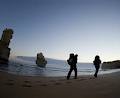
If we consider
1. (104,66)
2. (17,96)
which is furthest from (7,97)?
(104,66)

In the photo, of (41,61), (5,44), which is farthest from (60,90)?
(41,61)

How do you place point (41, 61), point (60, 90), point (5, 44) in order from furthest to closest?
point (41, 61) → point (5, 44) → point (60, 90)

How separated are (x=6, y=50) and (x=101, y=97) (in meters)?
100

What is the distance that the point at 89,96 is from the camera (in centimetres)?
664

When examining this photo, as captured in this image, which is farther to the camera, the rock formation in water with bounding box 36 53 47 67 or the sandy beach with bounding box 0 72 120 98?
the rock formation in water with bounding box 36 53 47 67

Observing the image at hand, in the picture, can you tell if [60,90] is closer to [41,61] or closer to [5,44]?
[5,44]

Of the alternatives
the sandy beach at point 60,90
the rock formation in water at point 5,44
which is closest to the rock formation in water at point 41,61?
the rock formation in water at point 5,44

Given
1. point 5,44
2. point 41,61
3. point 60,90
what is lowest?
point 41,61

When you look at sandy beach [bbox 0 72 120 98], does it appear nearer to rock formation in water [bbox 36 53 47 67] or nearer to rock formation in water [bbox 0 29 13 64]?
rock formation in water [bbox 0 29 13 64]

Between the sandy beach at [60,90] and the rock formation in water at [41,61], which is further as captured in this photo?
the rock formation in water at [41,61]

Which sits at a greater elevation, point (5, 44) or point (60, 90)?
point (5, 44)

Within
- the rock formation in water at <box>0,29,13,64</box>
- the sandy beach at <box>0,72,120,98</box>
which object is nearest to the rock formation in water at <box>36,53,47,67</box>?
the rock formation in water at <box>0,29,13,64</box>

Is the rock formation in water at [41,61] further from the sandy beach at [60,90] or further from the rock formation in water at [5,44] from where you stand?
the sandy beach at [60,90]

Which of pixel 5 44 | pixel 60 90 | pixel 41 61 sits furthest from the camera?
pixel 41 61
